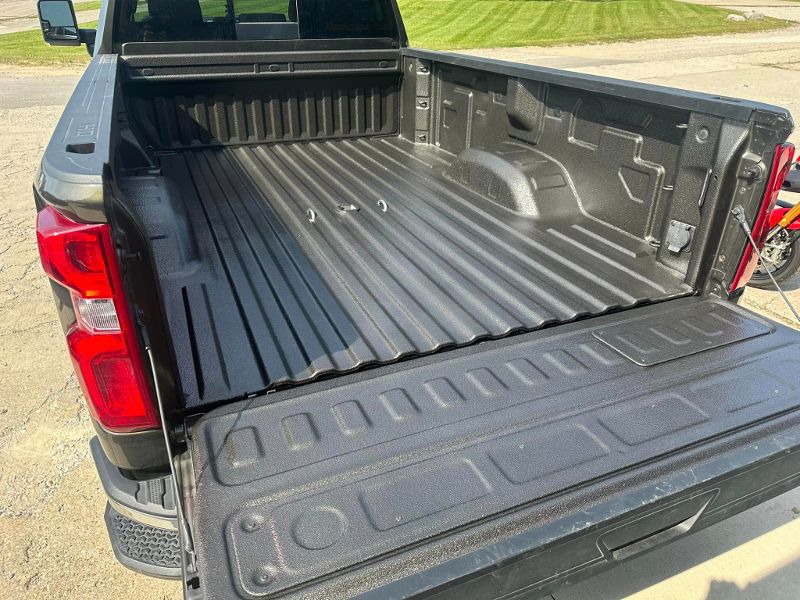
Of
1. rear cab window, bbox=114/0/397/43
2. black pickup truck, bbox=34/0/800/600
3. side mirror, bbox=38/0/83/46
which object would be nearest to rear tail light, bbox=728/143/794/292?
black pickup truck, bbox=34/0/800/600

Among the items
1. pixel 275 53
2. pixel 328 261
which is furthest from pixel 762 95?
pixel 328 261

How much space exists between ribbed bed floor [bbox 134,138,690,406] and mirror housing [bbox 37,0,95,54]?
1.35 m

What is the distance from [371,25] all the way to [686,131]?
112 inches

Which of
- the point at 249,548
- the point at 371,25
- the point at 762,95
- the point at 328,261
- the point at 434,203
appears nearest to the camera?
the point at 249,548

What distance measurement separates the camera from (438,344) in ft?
7.02

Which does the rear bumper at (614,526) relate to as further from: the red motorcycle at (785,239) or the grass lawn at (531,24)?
the grass lawn at (531,24)

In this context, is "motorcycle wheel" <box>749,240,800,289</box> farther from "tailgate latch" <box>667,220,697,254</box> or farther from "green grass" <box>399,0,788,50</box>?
"green grass" <box>399,0,788,50</box>

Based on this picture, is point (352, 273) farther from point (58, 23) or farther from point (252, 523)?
point (58, 23)

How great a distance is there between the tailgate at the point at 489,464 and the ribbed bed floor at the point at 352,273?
19 cm

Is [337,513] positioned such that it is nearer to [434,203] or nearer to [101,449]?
[101,449]

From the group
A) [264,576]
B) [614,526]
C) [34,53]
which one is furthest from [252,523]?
[34,53]

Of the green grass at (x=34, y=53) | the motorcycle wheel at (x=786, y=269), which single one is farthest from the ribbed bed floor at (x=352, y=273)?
the green grass at (x=34, y=53)

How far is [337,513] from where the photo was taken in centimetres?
145

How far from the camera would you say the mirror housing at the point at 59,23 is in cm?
431
